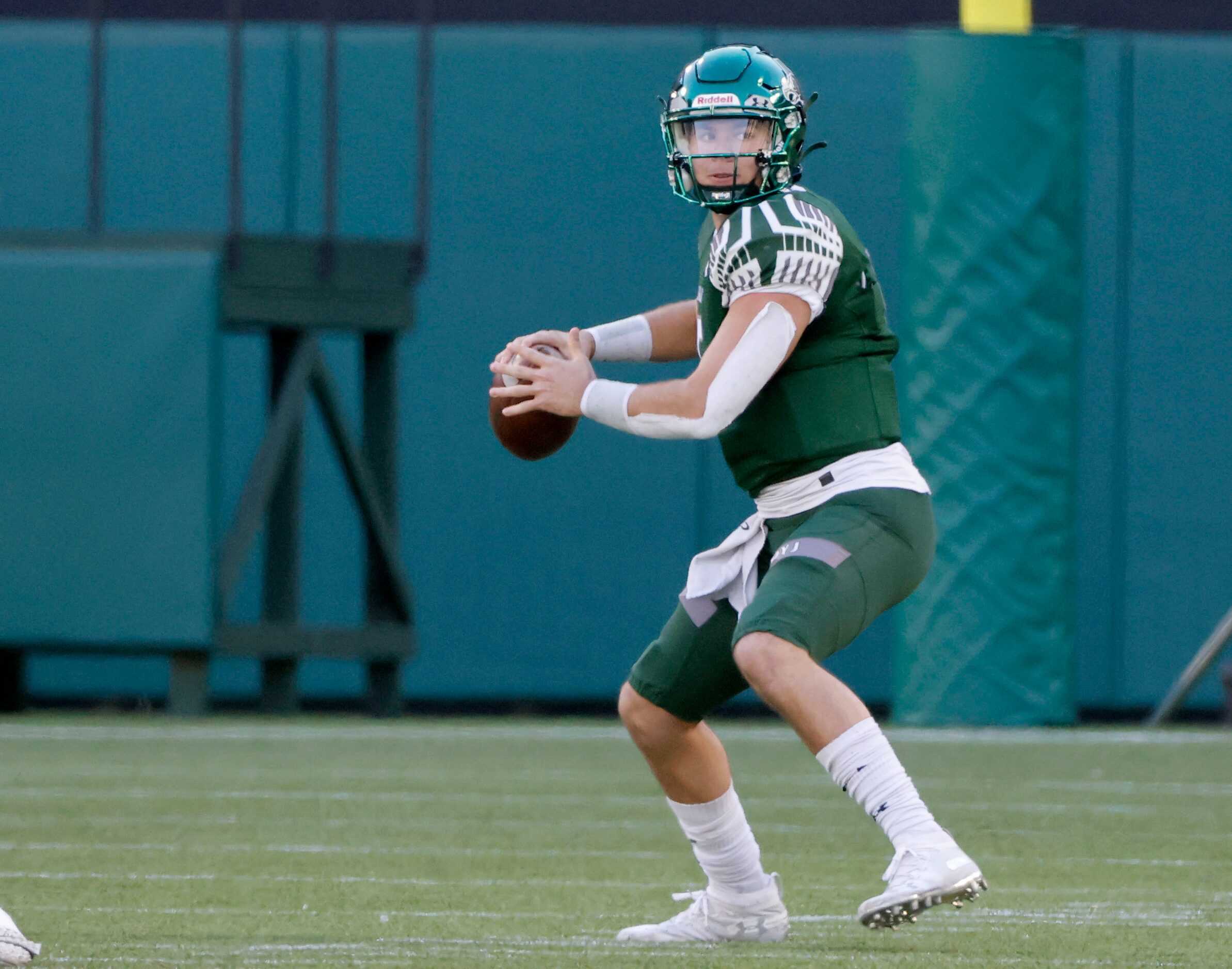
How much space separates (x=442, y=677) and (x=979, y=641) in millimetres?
2956

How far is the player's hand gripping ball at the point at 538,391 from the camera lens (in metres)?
3.86

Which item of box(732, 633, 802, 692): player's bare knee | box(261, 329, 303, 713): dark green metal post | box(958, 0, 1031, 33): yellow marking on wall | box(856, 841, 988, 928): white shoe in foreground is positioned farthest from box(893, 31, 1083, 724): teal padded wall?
box(856, 841, 988, 928): white shoe in foreground

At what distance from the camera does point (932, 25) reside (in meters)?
11.5

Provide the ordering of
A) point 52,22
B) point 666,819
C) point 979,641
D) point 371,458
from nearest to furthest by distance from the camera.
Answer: point 666,819, point 979,641, point 371,458, point 52,22

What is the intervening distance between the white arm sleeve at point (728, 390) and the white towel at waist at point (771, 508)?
0.76 feet

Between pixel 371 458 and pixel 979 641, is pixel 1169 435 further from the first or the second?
pixel 371 458

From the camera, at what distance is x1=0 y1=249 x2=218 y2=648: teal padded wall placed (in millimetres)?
9688

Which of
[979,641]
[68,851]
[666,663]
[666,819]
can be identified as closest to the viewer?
[666,663]

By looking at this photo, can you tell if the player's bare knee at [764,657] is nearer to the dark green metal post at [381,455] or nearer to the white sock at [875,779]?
the white sock at [875,779]

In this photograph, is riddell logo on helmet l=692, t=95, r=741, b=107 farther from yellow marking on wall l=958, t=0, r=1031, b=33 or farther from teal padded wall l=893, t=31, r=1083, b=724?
yellow marking on wall l=958, t=0, r=1031, b=33

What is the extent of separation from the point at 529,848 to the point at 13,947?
7.58 ft

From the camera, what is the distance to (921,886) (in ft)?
11.2

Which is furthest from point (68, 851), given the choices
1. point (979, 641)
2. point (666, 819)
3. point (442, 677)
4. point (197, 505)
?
point (442, 677)

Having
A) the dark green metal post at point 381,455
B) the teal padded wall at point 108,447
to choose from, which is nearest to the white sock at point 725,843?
the teal padded wall at point 108,447
